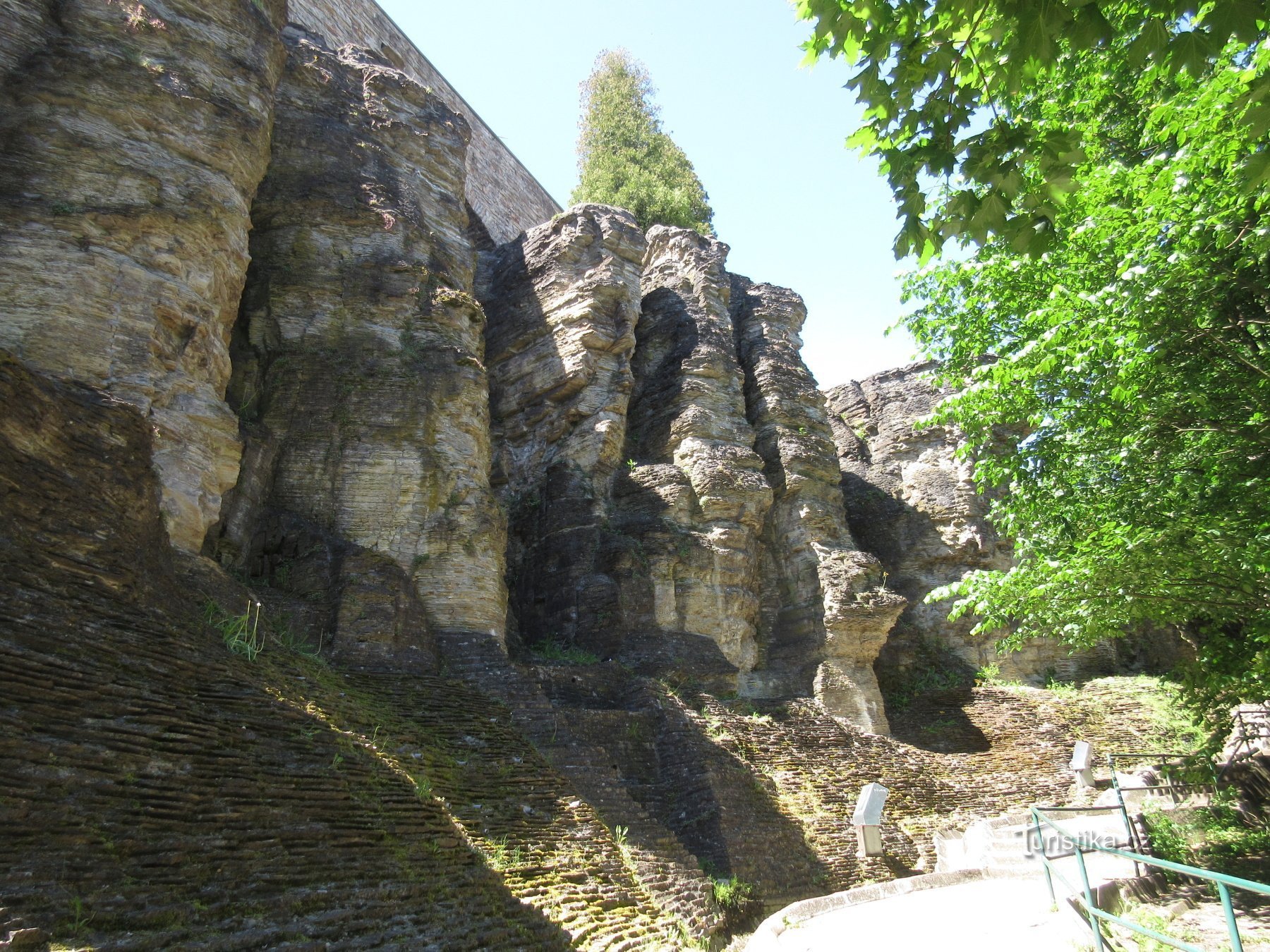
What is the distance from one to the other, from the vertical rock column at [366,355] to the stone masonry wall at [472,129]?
7.94m

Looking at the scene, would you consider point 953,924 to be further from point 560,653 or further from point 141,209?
point 141,209

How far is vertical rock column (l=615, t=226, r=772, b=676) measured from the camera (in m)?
17.9

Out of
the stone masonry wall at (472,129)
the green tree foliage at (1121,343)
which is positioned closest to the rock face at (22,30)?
the stone masonry wall at (472,129)

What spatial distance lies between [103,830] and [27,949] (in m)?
1.22

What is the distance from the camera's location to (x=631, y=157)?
33.7 m

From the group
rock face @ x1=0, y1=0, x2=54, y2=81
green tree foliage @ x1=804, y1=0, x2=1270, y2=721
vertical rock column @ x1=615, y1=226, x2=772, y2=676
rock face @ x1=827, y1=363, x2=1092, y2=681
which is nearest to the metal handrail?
green tree foliage @ x1=804, y1=0, x2=1270, y2=721

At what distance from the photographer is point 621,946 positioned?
7.50 metres

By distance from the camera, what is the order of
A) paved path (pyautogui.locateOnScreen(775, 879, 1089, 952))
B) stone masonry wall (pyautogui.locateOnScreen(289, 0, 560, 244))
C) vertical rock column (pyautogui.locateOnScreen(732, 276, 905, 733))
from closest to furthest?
1. paved path (pyautogui.locateOnScreen(775, 879, 1089, 952))
2. vertical rock column (pyautogui.locateOnScreen(732, 276, 905, 733))
3. stone masonry wall (pyautogui.locateOnScreen(289, 0, 560, 244))

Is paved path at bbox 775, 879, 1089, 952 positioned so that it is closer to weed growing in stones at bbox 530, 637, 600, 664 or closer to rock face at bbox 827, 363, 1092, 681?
weed growing in stones at bbox 530, 637, 600, 664

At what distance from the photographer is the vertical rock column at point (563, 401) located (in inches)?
690

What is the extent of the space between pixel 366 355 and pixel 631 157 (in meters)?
21.7

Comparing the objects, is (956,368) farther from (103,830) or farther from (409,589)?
(103,830)

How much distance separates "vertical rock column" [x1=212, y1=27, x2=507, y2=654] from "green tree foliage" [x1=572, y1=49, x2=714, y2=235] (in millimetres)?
13899

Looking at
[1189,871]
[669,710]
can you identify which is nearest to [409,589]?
[669,710]
